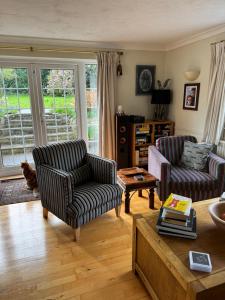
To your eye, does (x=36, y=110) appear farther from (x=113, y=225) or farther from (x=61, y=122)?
(x=113, y=225)

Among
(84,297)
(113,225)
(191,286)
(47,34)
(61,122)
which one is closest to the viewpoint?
(191,286)

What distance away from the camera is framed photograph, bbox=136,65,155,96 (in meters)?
4.07

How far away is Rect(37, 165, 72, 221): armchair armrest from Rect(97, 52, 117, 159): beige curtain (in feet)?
5.83

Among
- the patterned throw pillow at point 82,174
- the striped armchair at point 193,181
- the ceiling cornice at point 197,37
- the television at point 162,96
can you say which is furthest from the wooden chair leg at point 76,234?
the ceiling cornice at point 197,37

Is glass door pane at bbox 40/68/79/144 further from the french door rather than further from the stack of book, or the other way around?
the stack of book

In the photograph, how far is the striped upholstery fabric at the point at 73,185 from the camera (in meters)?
2.07

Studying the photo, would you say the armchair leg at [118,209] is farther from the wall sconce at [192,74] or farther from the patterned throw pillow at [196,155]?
the wall sconce at [192,74]

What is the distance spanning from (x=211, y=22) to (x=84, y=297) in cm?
324

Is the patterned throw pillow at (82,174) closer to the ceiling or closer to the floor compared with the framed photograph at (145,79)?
closer to the floor

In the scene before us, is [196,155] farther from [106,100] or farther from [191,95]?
[106,100]

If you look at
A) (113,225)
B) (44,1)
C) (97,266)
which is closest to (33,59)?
(44,1)

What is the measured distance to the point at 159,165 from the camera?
2650 millimetres

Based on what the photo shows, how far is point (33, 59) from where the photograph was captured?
3.56 meters

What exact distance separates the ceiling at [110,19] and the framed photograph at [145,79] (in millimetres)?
591
